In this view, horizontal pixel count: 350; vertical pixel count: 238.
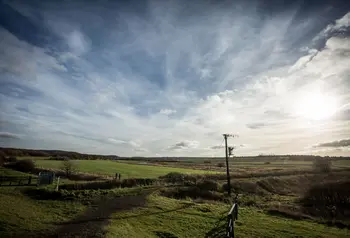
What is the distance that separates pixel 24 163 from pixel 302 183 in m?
71.1

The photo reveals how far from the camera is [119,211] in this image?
2136cm

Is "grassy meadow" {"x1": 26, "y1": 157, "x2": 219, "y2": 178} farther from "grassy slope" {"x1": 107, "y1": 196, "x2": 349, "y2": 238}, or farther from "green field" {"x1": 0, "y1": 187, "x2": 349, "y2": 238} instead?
"grassy slope" {"x1": 107, "y1": 196, "x2": 349, "y2": 238}

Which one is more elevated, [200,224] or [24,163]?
[24,163]

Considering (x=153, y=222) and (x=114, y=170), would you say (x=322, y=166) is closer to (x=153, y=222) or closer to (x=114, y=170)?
(x=114, y=170)

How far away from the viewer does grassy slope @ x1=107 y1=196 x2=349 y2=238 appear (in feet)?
55.8

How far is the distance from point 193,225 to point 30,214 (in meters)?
12.3

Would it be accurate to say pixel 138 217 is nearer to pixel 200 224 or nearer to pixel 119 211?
pixel 119 211

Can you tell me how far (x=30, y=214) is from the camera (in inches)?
728

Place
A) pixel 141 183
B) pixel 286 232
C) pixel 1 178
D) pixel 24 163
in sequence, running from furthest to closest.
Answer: pixel 24 163, pixel 141 183, pixel 1 178, pixel 286 232

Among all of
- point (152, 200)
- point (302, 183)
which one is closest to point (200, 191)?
point (152, 200)

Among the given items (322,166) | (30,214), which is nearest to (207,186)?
(30,214)

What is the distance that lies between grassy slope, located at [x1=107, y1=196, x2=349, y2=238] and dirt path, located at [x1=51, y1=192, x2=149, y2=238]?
783 mm

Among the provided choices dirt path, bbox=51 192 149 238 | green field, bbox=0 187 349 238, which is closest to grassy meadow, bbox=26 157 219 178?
dirt path, bbox=51 192 149 238

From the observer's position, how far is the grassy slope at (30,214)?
14992 millimetres
